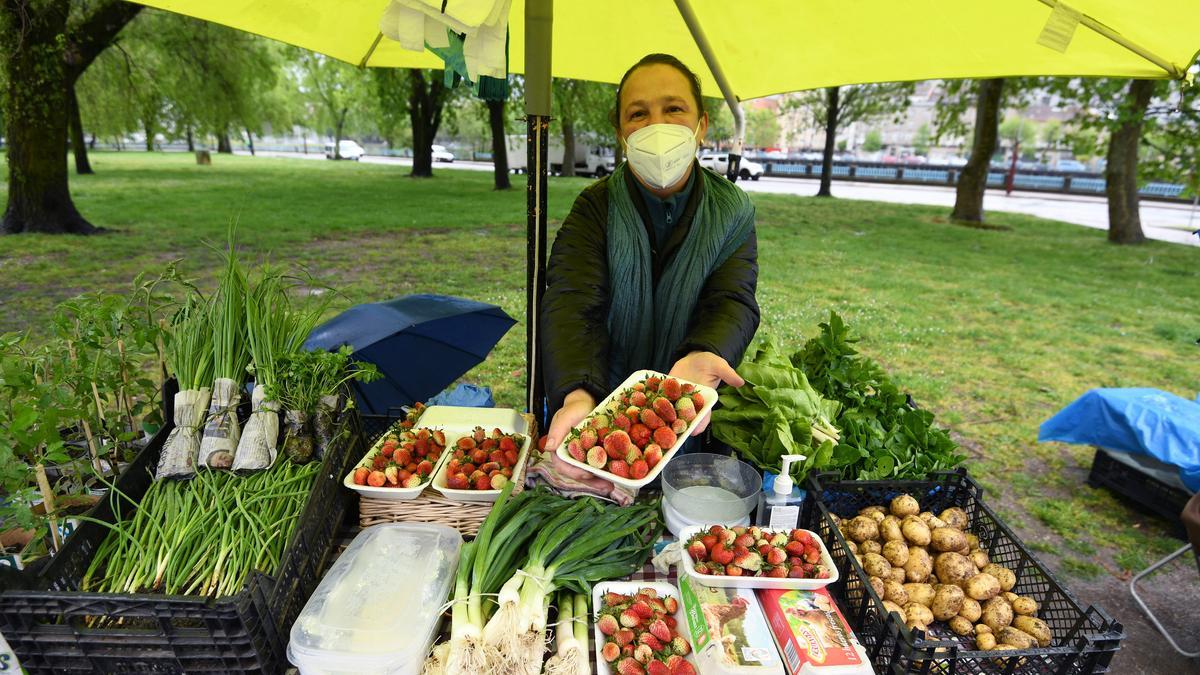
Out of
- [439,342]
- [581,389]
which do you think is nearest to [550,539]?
[581,389]

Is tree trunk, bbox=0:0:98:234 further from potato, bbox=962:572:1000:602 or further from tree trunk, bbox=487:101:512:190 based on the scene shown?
tree trunk, bbox=487:101:512:190

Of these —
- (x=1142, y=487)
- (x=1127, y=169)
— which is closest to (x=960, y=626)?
(x=1142, y=487)

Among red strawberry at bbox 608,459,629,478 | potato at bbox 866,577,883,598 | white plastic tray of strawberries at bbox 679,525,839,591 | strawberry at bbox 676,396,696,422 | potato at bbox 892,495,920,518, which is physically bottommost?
potato at bbox 866,577,883,598

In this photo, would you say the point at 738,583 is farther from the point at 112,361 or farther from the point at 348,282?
the point at 348,282

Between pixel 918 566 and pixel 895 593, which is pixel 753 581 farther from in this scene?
pixel 918 566

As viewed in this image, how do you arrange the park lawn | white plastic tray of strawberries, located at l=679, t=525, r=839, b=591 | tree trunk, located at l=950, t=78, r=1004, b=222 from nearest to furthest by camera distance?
white plastic tray of strawberries, located at l=679, t=525, r=839, b=591, the park lawn, tree trunk, located at l=950, t=78, r=1004, b=222

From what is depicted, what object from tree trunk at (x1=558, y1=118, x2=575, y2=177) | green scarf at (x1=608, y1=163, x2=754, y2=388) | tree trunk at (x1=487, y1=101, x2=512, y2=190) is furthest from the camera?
tree trunk at (x1=558, y1=118, x2=575, y2=177)

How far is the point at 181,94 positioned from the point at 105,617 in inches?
862

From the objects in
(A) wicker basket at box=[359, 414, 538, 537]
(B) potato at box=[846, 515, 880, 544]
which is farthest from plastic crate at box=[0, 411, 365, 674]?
(B) potato at box=[846, 515, 880, 544]

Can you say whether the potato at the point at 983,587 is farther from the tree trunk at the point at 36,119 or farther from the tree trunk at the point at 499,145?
the tree trunk at the point at 499,145

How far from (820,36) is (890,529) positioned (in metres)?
2.18

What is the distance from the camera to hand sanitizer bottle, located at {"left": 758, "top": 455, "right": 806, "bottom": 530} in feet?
6.20

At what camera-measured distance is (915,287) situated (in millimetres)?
10133

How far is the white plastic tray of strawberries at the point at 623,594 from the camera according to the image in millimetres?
1464
